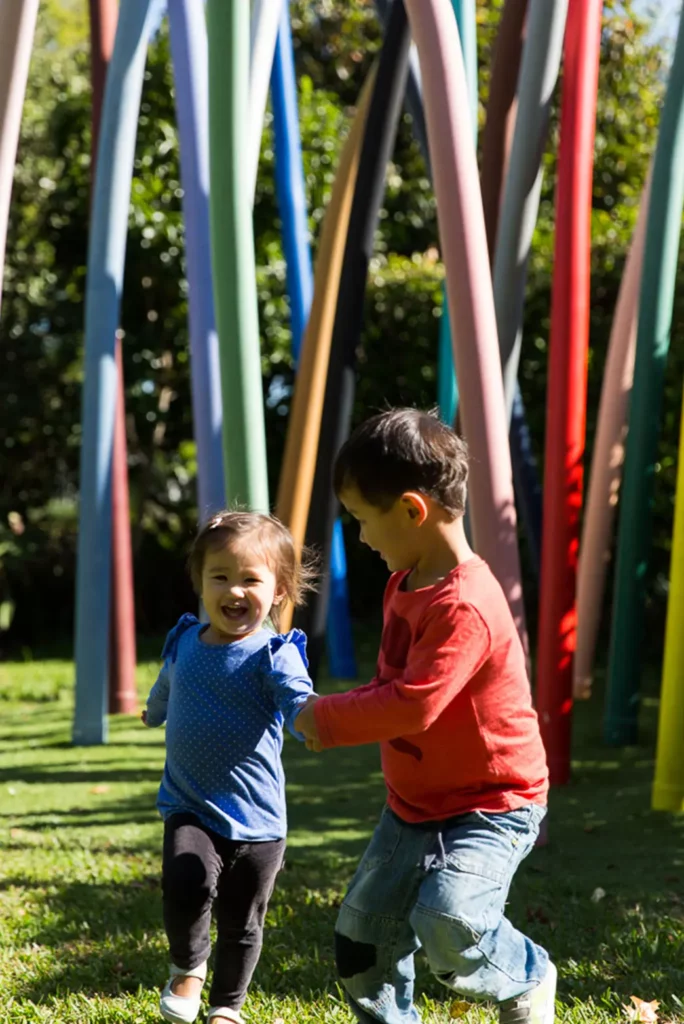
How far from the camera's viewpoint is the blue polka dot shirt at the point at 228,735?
9.12ft

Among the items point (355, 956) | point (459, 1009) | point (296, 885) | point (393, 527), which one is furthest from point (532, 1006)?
point (296, 885)

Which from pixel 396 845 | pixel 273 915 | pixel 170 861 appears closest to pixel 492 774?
pixel 396 845

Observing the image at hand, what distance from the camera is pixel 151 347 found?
10.9 m

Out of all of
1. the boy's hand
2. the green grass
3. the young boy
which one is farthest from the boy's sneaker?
the boy's hand

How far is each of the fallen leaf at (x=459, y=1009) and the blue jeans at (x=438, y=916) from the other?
435 mm

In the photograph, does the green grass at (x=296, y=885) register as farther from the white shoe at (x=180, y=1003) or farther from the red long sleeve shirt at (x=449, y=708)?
the red long sleeve shirt at (x=449, y=708)

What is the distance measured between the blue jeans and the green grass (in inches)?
20.6

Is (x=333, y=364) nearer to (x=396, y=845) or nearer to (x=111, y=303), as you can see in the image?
(x=111, y=303)

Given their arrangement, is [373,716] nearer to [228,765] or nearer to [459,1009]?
[228,765]

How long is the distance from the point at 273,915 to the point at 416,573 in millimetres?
1809

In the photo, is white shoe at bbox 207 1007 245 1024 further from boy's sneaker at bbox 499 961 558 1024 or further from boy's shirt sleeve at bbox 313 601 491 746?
boy's shirt sleeve at bbox 313 601 491 746

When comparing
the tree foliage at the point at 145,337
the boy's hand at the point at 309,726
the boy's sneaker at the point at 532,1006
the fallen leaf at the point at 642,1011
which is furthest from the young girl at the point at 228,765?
the tree foliage at the point at 145,337

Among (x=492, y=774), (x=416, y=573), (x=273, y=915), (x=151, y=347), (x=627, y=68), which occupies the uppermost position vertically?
(x=627, y=68)

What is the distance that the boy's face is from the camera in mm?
2500
